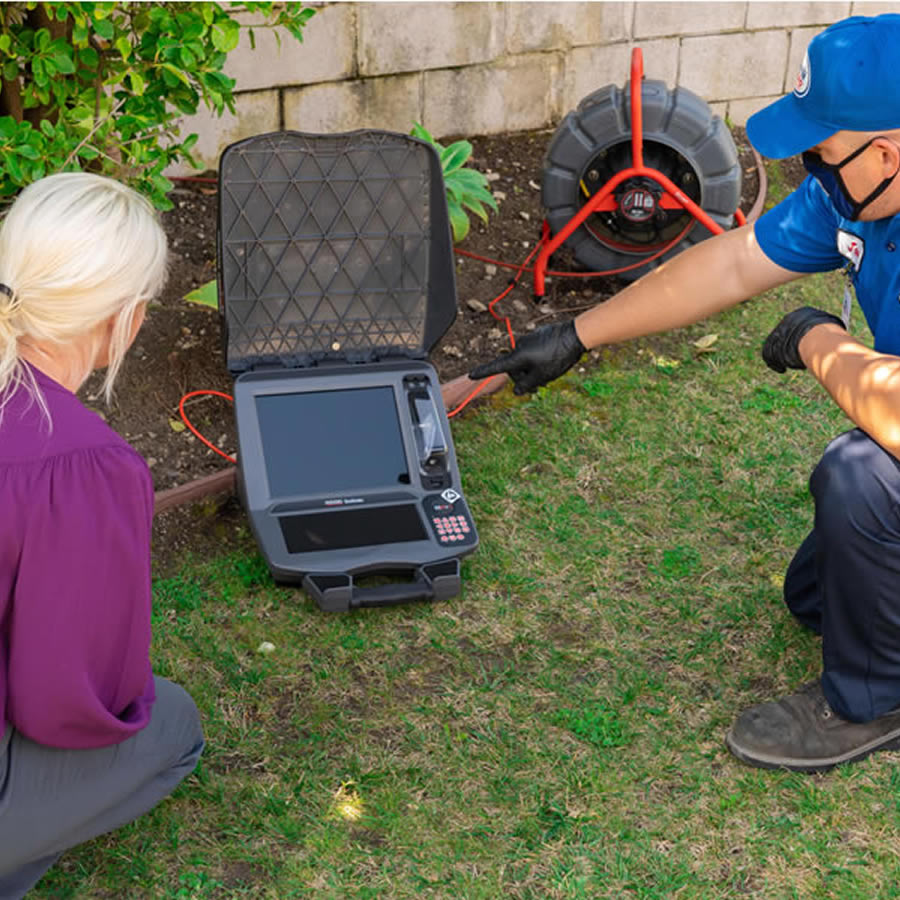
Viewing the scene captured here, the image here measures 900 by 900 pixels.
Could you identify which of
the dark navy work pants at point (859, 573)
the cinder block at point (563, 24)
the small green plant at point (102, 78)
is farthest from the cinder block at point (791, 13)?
the dark navy work pants at point (859, 573)

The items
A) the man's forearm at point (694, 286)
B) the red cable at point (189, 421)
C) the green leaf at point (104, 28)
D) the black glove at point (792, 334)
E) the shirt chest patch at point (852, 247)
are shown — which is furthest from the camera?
the red cable at point (189, 421)

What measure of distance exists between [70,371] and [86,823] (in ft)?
2.72

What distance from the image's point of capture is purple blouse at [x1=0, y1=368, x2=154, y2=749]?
6.37 ft

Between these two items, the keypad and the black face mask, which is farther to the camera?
the keypad

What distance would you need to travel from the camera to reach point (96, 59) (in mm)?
3500

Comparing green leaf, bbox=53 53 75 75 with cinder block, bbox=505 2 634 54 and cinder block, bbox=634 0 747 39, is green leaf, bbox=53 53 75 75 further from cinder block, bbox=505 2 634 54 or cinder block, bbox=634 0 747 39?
cinder block, bbox=634 0 747 39

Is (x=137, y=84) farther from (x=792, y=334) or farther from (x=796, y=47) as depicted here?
(x=796, y=47)

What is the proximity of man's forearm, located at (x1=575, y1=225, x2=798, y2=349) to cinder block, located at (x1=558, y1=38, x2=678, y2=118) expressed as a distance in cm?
259

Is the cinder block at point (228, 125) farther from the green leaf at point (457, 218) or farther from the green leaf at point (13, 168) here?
the green leaf at point (13, 168)

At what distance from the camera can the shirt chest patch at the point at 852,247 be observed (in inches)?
107

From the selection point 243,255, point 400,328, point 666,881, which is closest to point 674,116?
point 400,328

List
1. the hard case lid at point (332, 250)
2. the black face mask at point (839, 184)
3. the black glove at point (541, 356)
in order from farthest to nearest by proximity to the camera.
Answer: the hard case lid at point (332, 250) → the black glove at point (541, 356) → the black face mask at point (839, 184)

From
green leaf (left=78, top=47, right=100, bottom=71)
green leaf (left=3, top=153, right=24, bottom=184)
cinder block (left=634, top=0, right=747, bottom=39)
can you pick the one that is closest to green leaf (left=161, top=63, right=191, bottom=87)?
green leaf (left=78, top=47, right=100, bottom=71)

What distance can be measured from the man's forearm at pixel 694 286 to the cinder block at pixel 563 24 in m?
2.44
